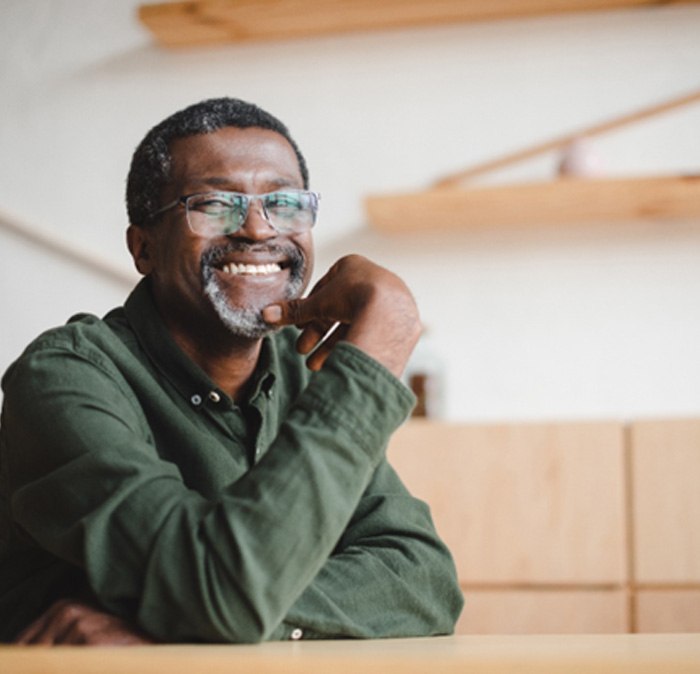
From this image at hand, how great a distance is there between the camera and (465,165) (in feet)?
10.2

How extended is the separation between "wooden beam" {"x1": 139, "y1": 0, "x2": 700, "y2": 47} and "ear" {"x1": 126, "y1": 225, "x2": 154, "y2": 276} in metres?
1.63

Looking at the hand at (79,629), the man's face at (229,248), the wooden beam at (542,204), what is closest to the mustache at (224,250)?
the man's face at (229,248)

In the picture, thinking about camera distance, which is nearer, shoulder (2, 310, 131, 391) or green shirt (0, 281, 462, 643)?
green shirt (0, 281, 462, 643)

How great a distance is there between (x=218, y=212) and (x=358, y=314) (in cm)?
36

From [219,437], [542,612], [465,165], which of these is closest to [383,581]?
[219,437]

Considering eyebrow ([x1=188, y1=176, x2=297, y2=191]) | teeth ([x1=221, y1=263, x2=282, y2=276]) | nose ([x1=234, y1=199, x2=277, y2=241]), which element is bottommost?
teeth ([x1=221, y1=263, x2=282, y2=276])

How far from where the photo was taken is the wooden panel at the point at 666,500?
8.61ft

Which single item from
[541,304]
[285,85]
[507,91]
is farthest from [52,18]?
[541,304]

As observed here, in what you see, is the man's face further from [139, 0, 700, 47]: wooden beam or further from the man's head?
[139, 0, 700, 47]: wooden beam

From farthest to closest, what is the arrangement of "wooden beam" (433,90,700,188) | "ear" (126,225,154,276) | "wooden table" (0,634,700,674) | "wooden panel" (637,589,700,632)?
"wooden beam" (433,90,700,188)
"wooden panel" (637,589,700,632)
"ear" (126,225,154,276)
"wooden table" (0,634,700,674)

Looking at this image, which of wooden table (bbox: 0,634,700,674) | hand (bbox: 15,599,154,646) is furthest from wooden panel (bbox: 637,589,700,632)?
wooden table (bbox: 0,634,700,674)

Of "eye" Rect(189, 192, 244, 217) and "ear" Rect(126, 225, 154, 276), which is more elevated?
"eye" Rect(189, 192, 244, 217)

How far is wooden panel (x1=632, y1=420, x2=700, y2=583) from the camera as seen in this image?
8.61 feet

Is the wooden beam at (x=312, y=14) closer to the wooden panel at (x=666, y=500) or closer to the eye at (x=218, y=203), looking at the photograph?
the wooden panel at (x=666, y=500)
